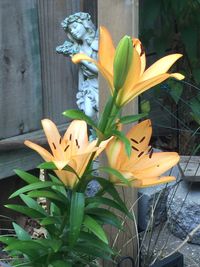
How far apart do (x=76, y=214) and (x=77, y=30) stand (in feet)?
4.14

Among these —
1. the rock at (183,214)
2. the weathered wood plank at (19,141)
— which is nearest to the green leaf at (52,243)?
the rock at (183,214)

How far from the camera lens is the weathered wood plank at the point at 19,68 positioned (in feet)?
9.19

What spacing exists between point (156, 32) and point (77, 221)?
1962 millimetres

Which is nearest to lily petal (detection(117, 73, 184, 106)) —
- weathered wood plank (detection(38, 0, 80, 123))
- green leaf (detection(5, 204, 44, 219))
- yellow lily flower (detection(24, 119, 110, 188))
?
yellow lily flower (detection(24, 119, 110, 188))

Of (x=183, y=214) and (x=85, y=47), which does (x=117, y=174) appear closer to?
(x=183, y=214)

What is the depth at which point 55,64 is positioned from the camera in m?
2.97

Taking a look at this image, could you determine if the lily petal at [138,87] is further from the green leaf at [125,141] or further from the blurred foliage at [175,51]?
the blurred foliage at [175,51]

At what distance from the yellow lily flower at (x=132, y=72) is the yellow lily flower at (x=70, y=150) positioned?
0.42ft

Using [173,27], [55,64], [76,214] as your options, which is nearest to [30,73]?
[55,64]

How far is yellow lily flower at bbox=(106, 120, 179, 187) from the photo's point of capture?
149 cm

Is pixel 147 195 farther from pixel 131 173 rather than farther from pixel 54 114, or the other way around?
pixel 131 173

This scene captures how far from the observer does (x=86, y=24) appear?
261 cm

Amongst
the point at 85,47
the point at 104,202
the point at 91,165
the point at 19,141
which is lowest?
the point at 19,141

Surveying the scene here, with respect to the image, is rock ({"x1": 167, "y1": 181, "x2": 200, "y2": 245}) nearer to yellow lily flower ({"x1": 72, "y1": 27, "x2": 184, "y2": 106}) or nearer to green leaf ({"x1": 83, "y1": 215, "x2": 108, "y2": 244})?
green leaf ({"x1": 83, "y1": 215, "x2": 108, "y2": 244})
